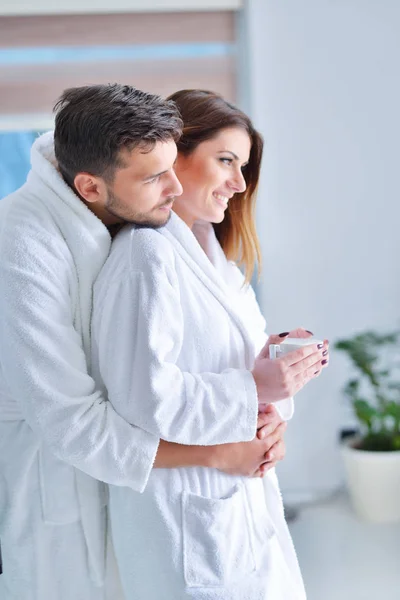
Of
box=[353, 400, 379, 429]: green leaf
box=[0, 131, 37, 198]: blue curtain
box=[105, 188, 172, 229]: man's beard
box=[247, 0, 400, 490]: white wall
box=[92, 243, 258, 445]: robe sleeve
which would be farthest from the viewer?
box=[0, 131, 37, 198]: blue curtain

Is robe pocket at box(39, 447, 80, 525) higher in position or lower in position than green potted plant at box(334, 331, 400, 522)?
higher

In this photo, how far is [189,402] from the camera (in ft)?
3.79

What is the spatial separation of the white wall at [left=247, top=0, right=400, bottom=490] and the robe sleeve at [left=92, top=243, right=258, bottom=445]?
220 centimetres

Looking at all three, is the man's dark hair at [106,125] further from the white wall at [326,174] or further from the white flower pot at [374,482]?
the white flower pot at [374,482]

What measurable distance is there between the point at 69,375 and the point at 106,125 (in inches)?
Result: 16.2

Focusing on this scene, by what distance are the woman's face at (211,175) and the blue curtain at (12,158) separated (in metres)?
2.23

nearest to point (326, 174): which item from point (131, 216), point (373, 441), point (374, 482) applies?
point (373, 441)

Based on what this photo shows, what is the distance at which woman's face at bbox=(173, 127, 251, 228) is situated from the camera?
4.78 ft

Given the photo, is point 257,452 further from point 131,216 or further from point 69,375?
point 131,216

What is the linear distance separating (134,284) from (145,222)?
5.6 inches

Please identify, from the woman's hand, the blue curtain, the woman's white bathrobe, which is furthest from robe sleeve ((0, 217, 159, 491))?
the blue curtain

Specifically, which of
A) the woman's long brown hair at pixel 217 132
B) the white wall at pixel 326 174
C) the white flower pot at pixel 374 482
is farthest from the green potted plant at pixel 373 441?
the woman's long brown hair at pixel 217 132

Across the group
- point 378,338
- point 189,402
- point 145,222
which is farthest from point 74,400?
point 378,338

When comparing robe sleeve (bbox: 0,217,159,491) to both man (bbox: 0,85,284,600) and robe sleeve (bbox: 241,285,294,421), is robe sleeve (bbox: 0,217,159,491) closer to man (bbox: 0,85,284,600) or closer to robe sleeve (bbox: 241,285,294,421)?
man (bbox: 0,85,284,600)
